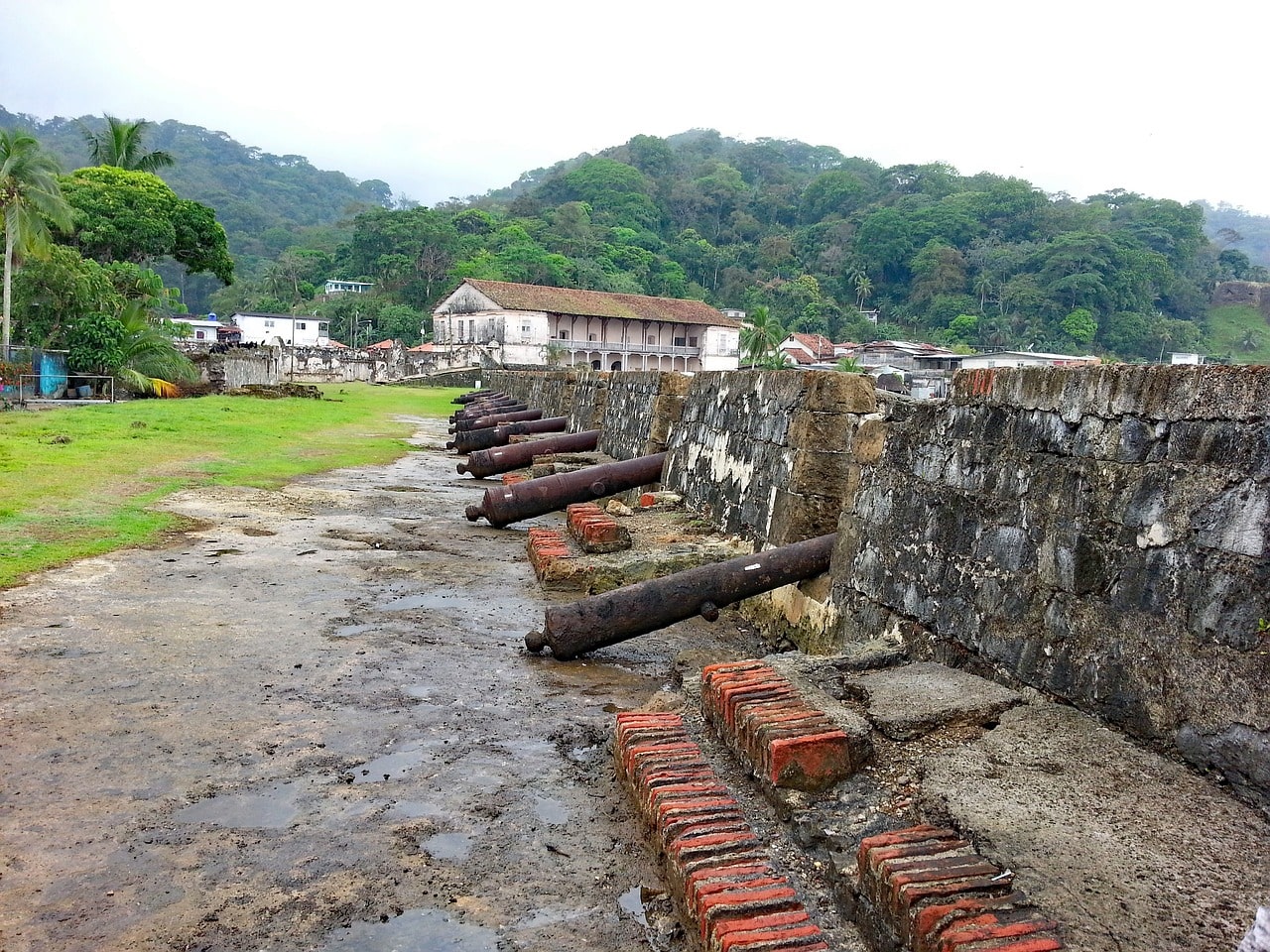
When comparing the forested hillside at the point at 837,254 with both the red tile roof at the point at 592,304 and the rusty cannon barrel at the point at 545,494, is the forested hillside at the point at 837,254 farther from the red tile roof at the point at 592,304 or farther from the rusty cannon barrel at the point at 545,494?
the rusty cannon barrel at the point at 545,494

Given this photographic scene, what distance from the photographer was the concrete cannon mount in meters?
2.41

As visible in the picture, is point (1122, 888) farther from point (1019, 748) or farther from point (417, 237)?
point (417, 237)

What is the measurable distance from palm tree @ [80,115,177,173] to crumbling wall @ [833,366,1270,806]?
46.4 m

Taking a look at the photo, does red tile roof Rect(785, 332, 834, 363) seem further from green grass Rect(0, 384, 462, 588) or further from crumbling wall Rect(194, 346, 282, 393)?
green grass Rect(0, 384, 462, 588)

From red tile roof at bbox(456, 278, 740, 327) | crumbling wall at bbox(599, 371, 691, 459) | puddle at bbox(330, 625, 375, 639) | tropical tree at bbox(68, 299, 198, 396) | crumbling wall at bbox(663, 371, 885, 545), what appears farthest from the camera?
red tile roof at bbox(456, 278, 740, 327)

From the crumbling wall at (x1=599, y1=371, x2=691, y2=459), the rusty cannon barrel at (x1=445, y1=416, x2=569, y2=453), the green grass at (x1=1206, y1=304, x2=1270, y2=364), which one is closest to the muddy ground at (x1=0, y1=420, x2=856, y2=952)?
the crumbling wall at (x1=599, y1=371, x2=691, y2=459)

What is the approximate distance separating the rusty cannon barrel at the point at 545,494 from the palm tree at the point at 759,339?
166 feet

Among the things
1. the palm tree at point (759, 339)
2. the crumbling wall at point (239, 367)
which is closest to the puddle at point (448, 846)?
the crumbling wall at point (239, 367)

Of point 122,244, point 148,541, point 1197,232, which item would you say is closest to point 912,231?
point 1197,232

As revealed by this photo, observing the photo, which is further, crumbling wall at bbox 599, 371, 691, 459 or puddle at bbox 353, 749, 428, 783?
crumbling wall at bbox 599, 371, 691, 459

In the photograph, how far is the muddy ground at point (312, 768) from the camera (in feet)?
8.65

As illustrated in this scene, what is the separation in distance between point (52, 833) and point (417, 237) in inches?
2907

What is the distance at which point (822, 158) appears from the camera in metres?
151

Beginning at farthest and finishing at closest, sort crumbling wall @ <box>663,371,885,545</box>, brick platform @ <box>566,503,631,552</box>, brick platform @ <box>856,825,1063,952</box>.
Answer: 1. brick platform @ <box>566,503,631,552</box>
2. crumbling wall @ <box>663,371,885,545</box>
3. brick platform @ <box>856,825,1063,952</box>
